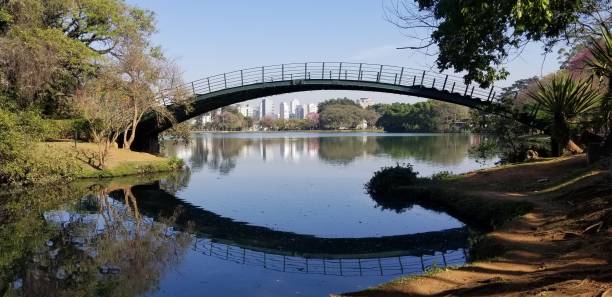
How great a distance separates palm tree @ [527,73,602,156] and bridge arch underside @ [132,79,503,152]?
404 cm

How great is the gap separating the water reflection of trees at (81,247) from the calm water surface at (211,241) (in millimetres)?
26

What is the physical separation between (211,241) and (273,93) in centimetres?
1917

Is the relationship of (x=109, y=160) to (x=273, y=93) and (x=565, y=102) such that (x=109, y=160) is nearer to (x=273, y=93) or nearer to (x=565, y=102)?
(x=273, y=93)

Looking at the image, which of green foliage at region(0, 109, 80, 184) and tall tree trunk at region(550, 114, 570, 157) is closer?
tall tree trunk at region(550, 114, 570, 157)

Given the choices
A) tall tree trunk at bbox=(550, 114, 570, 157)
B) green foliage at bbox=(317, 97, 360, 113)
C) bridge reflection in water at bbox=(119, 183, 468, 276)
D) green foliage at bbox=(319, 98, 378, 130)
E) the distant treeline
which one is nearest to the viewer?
bridge reflection in water at bbox=(119, 183, 468, 276)

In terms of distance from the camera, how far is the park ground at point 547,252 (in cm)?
601

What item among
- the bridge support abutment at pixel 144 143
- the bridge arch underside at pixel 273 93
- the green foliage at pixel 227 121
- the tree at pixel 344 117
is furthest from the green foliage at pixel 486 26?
the tree at pixel 344 117

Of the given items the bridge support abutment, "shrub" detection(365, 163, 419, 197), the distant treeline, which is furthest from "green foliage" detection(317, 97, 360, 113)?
"shrub" detection(365, 163, 419, 197)

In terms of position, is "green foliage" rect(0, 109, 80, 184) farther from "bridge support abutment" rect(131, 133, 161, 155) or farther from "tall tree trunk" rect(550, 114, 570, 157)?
"tall tree trunk" rect(550, 114, 570, 157)

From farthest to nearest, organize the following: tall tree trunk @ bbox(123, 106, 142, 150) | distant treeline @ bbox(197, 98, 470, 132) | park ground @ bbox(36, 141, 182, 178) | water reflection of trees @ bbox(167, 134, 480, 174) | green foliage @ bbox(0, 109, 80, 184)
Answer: distant treeline @ bbox(197, 98, 470, 132) < water reflection of trees @ bbox(167, 134, 480, 174) < tall tree trunk @ bbox(123, 106, 142, 150) < park ground @ bbox(36, 141, 182, 178) < green foliage @ bbox(0, 109, 80, 184)

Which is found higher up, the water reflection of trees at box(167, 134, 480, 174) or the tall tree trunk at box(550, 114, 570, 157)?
the tall tree trunk at box(550, 114, 570, 157)

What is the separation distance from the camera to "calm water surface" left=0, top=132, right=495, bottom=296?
938 cm

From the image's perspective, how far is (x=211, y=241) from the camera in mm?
12953

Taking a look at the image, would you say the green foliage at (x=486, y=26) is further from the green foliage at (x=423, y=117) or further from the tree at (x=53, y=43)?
the green foliage at (x=423, y=117)
